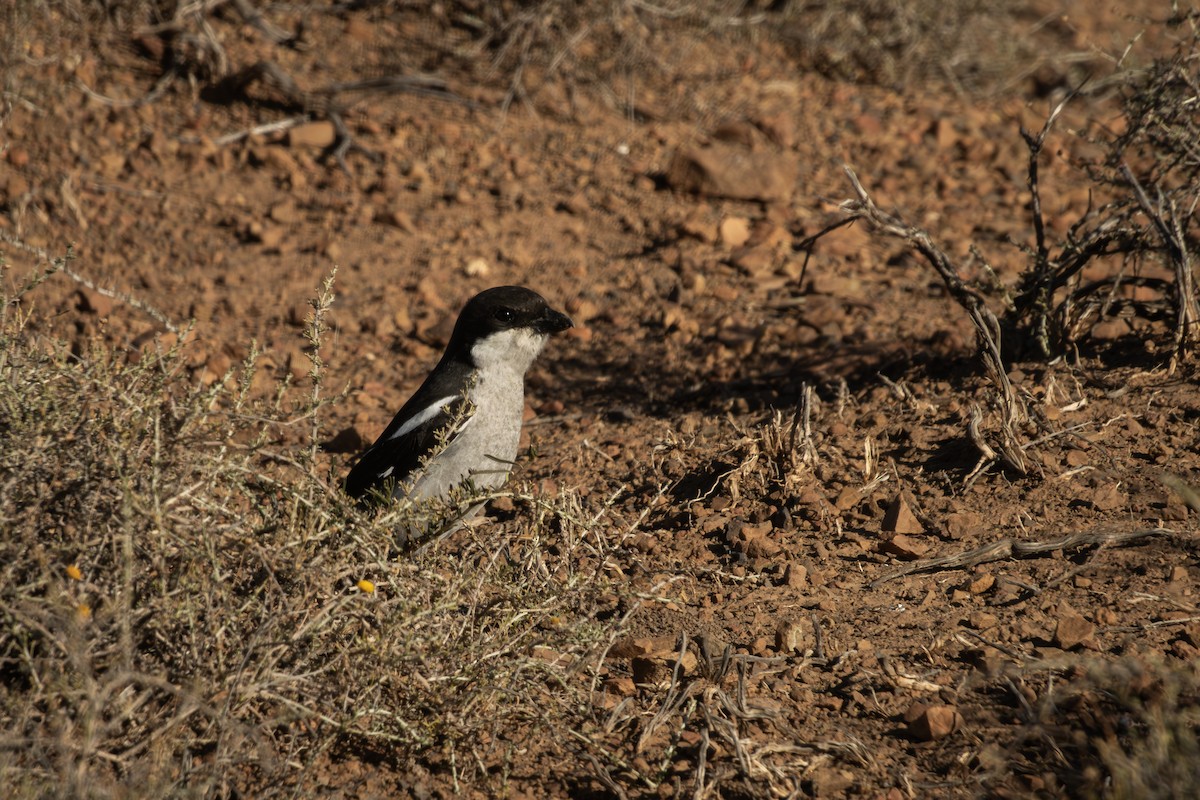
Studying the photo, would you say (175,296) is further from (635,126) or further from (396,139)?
(635,126)

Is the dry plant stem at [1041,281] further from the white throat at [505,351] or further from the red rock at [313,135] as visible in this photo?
the red rock at [313,135]

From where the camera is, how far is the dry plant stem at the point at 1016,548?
3840 millimetres

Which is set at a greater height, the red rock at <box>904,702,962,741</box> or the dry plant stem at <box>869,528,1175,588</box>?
the dry plant stem at <box>869,528,1175,588</box>

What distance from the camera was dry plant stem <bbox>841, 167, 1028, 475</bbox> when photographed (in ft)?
14.0

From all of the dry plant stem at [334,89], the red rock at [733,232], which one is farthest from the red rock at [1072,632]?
the dry plant stem at [334,89]

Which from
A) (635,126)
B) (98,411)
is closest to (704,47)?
(635,126)

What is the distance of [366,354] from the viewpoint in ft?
21.4

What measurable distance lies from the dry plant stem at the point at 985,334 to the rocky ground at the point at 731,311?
9cm

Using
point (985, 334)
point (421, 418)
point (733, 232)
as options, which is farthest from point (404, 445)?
point (733, 232)

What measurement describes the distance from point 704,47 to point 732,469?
17.2ft

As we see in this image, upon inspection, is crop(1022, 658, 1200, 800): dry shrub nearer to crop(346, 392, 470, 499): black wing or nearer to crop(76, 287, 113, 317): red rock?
crop(346, 392, 470, 499): black wing

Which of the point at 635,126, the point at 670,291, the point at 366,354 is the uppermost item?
the point at 635,126

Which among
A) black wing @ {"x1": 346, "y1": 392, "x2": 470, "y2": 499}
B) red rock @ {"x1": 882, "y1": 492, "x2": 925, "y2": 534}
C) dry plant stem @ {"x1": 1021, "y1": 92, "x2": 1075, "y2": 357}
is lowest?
black wing @ {"x1": 346, "y1": 392, "x2": 470, "y2": 499}

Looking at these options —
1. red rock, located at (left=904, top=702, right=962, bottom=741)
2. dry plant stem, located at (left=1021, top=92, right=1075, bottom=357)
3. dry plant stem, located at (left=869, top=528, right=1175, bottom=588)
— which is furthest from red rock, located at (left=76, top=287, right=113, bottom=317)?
red rock, located at (left=904, top=702, right=962, bottom=741)
